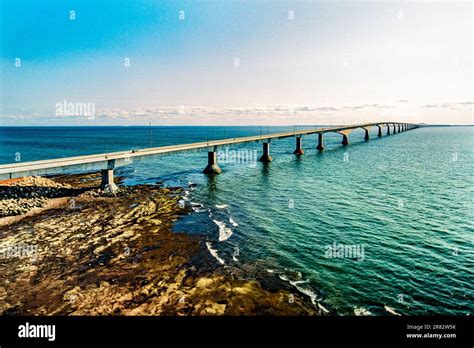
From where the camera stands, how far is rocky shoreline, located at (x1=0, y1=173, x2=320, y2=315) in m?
13.9

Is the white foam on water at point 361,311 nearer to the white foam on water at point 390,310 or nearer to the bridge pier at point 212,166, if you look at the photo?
the white foam on water at point 390,310

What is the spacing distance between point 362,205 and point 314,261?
1645 cm

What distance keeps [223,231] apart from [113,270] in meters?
9.76

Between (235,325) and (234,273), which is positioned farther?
(234,273)

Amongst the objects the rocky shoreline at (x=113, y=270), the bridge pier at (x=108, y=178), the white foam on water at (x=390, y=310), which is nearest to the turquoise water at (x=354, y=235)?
the white foam on water at (x=390, y=310)

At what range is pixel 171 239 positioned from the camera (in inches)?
888

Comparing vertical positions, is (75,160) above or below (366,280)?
above

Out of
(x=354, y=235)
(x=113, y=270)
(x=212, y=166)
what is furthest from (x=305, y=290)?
(x=212, y=166)

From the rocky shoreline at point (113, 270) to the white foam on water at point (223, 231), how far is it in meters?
2.15

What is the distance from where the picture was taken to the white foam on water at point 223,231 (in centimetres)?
2323

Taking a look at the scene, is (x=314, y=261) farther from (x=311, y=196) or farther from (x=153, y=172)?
(x=153, y=172)

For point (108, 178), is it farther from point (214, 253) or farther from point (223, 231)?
point (214, 253)

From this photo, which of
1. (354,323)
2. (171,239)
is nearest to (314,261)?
(171,239)

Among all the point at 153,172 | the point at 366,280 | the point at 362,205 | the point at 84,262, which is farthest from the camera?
the point at 153,172
